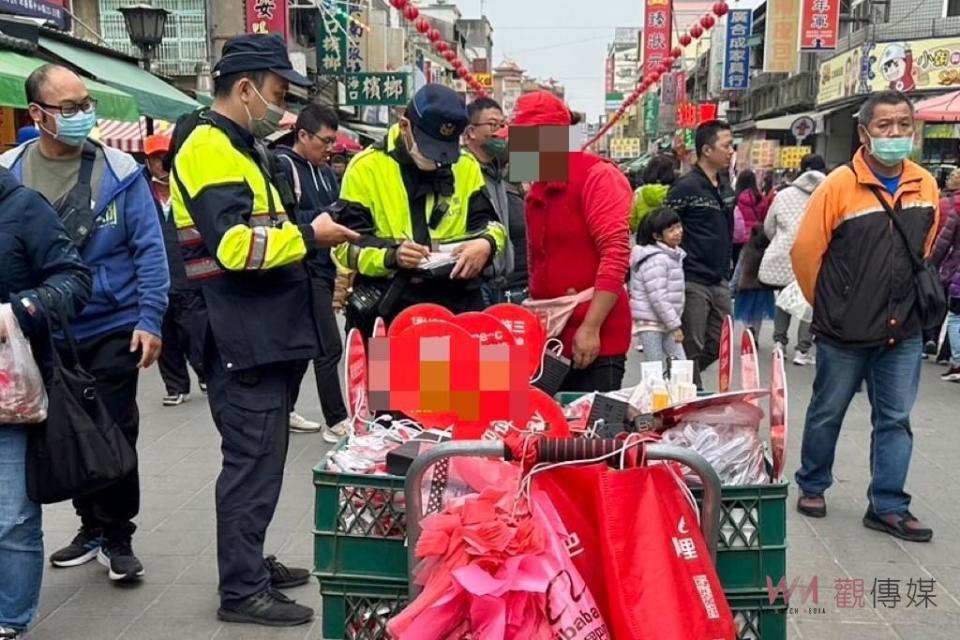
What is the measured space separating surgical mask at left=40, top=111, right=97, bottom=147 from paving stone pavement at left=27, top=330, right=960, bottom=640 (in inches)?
68.4

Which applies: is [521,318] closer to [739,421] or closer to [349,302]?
[739,421]

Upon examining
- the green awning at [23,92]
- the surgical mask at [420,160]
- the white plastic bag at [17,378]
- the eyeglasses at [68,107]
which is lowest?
the white plastic bag at [17,378]

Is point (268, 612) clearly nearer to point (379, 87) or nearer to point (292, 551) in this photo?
point (292, 551)

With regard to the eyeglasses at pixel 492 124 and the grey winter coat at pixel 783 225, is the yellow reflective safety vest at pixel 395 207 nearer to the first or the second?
the eyeglasses at pixel 492 124

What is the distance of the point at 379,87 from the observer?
22.3 meters

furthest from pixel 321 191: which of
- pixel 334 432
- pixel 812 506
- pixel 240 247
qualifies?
pixel 812 506

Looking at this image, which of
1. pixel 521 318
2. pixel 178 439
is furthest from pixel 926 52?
pixel 521 318

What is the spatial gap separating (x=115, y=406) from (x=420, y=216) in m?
1.37

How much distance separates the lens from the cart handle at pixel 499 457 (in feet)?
6.17

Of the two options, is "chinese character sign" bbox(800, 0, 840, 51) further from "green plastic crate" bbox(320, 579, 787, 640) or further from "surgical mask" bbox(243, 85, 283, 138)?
"green plastic crate" bbox(320, 579, 787, 640)

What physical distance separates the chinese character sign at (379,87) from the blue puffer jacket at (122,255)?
63.5 feet

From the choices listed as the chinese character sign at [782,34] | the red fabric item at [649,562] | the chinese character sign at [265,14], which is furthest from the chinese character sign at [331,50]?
the red fabric item at [649,562]

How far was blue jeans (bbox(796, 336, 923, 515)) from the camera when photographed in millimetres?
4086

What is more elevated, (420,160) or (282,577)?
(420,160)
